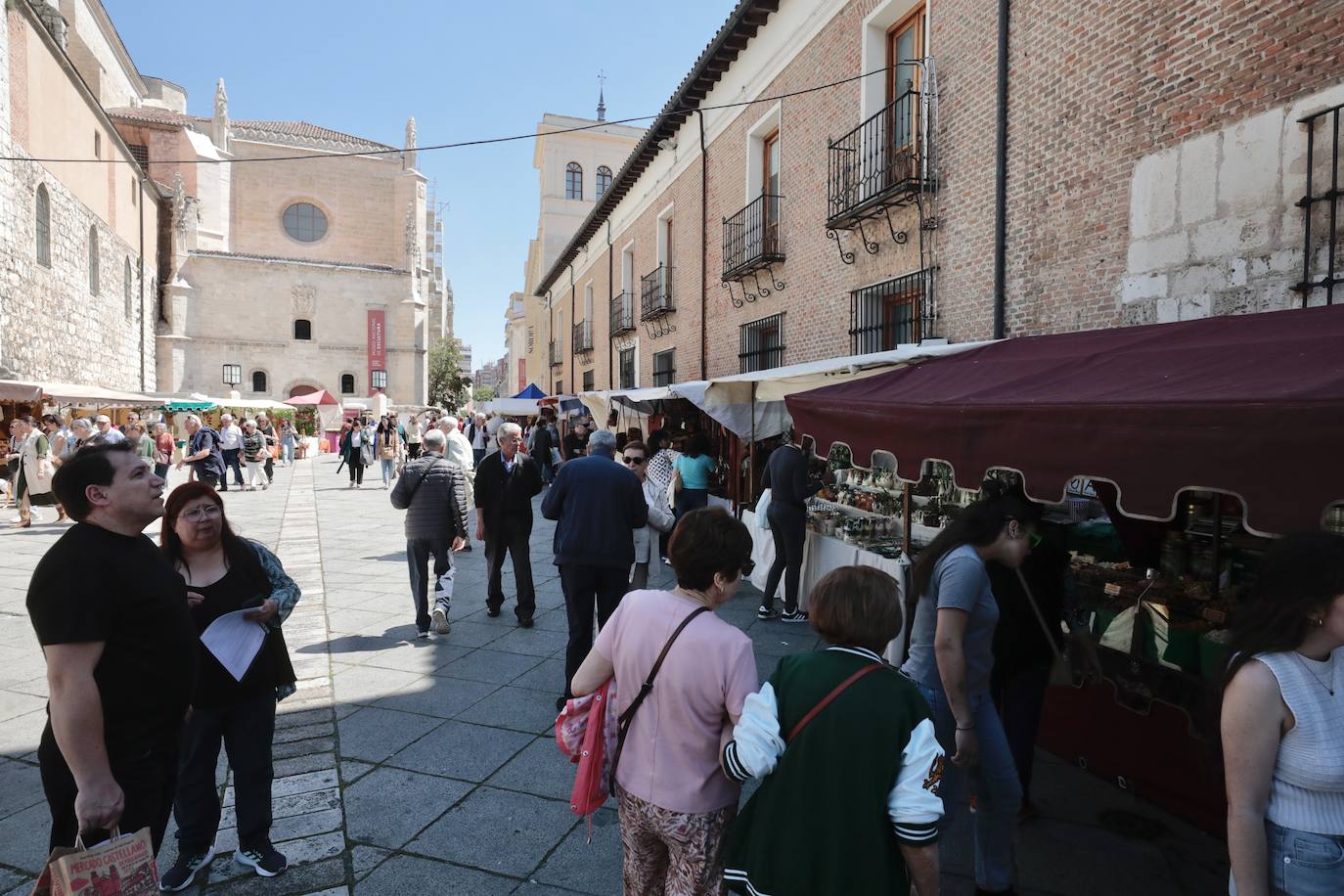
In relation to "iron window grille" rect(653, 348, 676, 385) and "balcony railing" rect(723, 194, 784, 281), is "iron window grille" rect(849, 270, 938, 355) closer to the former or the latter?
"balcony railing" rect(723, 194, 784, 281)

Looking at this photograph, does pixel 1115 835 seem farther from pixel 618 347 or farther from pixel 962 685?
pixel 618 347

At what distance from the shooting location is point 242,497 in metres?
15.6

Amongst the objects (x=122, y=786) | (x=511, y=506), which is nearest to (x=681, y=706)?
(x=122, y=786)

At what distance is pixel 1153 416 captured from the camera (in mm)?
2680

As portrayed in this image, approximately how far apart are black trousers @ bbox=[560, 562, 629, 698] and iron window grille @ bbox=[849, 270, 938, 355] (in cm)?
496

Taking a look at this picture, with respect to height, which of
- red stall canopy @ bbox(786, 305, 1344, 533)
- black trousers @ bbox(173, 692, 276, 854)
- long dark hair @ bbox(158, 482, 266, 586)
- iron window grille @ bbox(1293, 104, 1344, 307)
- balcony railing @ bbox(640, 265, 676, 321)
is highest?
balcony railing @ bbox(640, 265, 676, 321)

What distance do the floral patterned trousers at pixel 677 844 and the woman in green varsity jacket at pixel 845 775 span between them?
243 mm

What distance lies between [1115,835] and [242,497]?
16266mm

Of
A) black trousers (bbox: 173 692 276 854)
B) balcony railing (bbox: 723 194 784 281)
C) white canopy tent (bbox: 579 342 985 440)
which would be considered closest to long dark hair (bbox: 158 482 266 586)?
black trousers (bbox: 173 692 276 854)

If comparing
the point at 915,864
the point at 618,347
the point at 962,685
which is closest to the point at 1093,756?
the point at 962,685

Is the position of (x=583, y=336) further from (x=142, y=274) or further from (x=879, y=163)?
(x=142, y=274)

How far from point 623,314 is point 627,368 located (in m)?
1.40

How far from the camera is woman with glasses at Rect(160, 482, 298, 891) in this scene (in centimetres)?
280

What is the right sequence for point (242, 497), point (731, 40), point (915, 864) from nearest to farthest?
1. point (915, 864)
2. point (731, 40)
3. point (242, 497)
